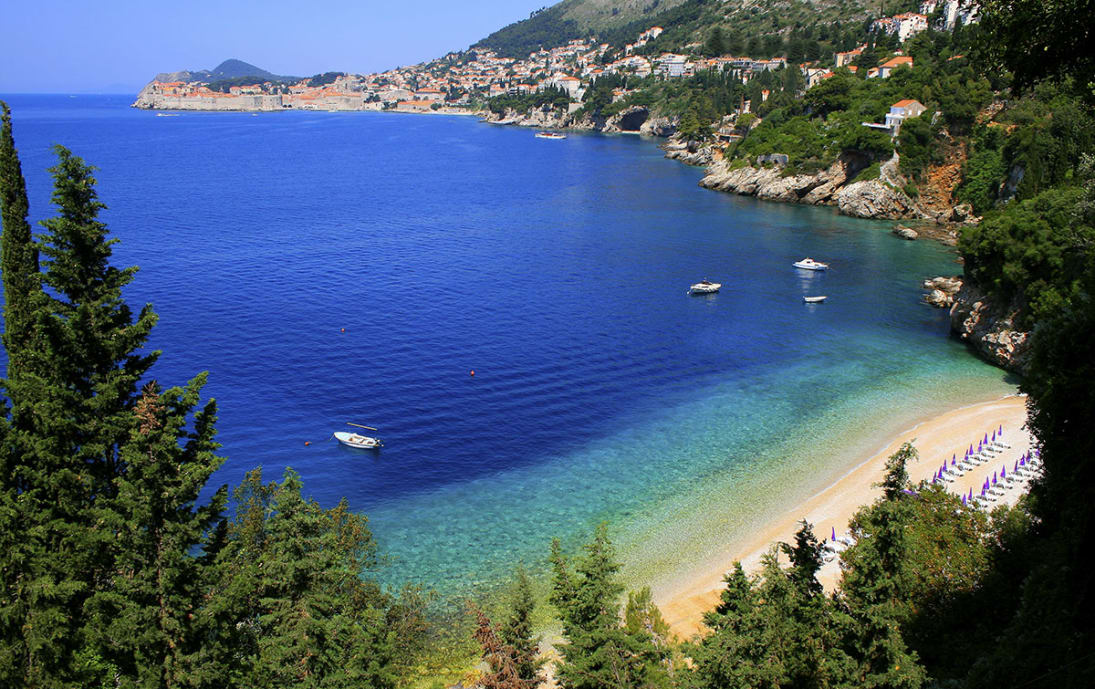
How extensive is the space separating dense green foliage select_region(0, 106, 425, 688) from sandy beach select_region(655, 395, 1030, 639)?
1222 centimetres

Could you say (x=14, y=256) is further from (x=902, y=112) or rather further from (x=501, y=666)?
(x=902, y=112)

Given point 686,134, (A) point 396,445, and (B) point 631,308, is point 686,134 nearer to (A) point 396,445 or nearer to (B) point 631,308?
(B) point 631,308

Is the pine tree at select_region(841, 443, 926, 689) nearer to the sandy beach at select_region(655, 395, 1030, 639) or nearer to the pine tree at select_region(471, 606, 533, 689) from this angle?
the pine tree at select_region(471, 606, 533, 689)

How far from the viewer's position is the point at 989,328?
45.6 meters

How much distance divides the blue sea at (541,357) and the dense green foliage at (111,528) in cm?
1055

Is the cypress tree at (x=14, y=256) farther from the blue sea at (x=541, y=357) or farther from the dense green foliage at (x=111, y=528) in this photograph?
the blue sea at (x=541, y=357)

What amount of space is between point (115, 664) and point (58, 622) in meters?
1.35

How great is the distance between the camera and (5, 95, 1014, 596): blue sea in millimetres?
31641

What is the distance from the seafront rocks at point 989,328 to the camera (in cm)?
4259

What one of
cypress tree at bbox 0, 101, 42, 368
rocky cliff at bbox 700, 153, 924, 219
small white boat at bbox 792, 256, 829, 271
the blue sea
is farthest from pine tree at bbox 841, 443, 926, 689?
rocky cliff at bbox 700, 153, 924, 219

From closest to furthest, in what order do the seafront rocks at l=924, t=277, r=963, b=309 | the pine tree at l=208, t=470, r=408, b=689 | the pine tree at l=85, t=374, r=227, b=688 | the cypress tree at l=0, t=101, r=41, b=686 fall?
the pine tree at l=85, t=374, r=227, b=688
the cypress tree at l=0, t=101, r=41, b=686
the pine tree at l=208, t=470, r=408, b=689
the seafront rocks at l=924, t=277, r=963, b=309

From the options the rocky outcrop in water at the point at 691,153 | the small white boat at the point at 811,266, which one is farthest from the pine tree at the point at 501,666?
the rocky outcrop in water at the point at 691,153

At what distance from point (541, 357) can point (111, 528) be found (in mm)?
35823

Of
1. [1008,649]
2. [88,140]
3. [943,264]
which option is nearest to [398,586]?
[1008,649]
